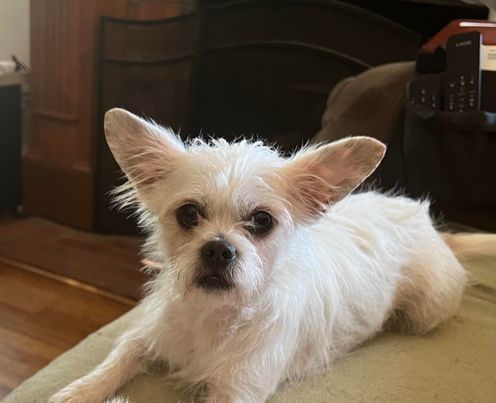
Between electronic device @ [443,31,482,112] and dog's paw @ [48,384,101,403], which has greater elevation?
electronic device @ [443,31,482,112]

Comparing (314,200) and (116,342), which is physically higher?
(314,200)

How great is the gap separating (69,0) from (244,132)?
39.1 inches

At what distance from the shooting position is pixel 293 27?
265cm

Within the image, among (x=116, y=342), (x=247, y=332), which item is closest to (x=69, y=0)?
(x=116, y=342)

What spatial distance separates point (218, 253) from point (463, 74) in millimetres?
1008

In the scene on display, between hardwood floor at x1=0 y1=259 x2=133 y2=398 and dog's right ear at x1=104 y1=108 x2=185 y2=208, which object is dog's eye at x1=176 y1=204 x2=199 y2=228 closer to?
dog's right ear at x1=104 y1=108 x2=185 y2=208

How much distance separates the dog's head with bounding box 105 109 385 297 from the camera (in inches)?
40.8

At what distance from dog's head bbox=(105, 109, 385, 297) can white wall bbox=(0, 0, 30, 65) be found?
2513 mm

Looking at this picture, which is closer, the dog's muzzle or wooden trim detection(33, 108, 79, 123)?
the dog's muzzle

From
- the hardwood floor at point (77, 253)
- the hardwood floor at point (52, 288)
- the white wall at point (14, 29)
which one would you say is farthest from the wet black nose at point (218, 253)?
the white wall at point (14, 29)

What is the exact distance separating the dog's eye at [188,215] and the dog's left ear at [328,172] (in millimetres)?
168

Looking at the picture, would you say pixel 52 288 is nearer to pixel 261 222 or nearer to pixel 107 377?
pixel 107 377

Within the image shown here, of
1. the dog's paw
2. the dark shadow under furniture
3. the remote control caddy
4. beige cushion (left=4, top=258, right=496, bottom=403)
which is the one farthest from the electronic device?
the dog's paw

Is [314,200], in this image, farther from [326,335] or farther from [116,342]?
[116,342]
